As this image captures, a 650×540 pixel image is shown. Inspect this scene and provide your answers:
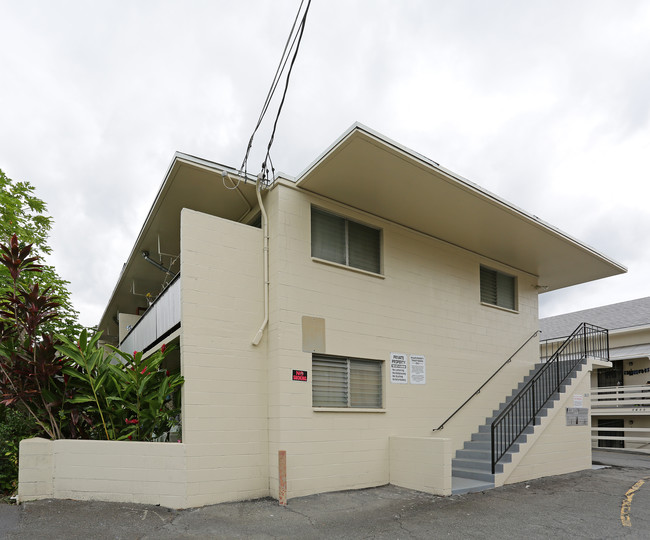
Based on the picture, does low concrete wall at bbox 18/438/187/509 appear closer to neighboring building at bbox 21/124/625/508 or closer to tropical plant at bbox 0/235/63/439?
neighboring building at bbox 21/124/625/508

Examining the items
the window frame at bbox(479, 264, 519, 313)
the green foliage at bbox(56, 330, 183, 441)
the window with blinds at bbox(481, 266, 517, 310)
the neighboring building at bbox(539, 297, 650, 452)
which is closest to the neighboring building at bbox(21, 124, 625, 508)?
the window frame at bbox(479, 264, 519, 313)

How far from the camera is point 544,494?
8867 mm

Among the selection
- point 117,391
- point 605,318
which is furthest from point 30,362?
point 605,318

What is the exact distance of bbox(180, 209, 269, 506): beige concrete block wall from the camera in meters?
7.73

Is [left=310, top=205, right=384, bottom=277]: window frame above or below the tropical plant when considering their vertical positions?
above

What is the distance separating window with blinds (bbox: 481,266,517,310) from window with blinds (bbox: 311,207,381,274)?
150 inches

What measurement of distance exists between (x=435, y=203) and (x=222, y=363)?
4.79m

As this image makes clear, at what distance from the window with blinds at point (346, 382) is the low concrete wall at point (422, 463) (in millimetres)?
910

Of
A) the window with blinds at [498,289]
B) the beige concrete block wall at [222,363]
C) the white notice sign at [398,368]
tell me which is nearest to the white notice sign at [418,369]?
the white notice sign at [398,368]

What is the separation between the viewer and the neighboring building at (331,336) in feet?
25.7

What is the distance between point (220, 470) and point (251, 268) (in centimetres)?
322

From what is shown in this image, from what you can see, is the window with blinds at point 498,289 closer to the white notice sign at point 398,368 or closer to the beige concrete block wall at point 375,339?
the beige concrete block wall at point 375,339

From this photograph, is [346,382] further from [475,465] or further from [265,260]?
[475,465]

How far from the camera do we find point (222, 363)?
8203 mm
